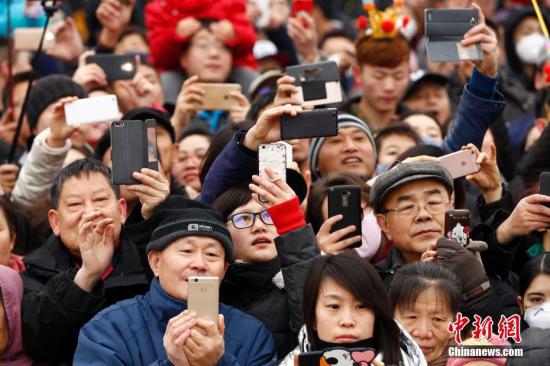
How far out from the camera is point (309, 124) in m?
7.18

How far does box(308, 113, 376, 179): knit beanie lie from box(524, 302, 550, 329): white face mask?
2.00 metres

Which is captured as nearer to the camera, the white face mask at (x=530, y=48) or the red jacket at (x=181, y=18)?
the red jacket at (x=181, y=18)

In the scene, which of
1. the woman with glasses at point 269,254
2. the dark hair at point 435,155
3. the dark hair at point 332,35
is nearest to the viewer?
the woman with glasses at point 269,254

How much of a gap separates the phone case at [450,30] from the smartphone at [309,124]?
3.03ft

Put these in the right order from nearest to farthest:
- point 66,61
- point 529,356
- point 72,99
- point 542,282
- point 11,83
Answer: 1. point 529,356
2. point 542,282
3. point 72,99
4. point 11,83
5. point 66,61

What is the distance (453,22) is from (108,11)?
398cm

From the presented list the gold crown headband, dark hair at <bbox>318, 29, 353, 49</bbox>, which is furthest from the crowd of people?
dark hair at <bbox>318, 29, 353, 49</bbox>

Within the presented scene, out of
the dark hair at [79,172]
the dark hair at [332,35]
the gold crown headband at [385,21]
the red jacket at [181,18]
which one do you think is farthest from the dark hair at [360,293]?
the dark hair at [332,35]

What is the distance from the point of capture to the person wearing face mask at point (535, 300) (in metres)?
6.50

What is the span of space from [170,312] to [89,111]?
185cm

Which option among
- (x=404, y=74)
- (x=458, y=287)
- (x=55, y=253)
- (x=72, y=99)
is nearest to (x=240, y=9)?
(x=404, y=74)

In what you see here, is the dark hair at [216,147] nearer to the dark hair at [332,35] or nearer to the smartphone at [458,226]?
the smartphone at [458,226]

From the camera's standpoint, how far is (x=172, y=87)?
1104 cm

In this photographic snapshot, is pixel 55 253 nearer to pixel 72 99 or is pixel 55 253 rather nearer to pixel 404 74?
pixel 72 99
